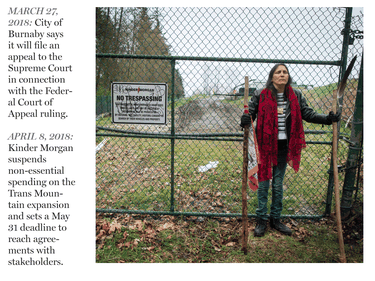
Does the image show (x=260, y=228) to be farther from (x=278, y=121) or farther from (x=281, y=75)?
(x=281, y=75)

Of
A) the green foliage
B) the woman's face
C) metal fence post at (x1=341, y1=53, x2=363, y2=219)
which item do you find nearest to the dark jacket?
the woman's face

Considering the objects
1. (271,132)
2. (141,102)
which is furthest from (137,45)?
(271,132)

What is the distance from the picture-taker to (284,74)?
251 cm

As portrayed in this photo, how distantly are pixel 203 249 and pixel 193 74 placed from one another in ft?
7.25

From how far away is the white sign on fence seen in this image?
276 cm

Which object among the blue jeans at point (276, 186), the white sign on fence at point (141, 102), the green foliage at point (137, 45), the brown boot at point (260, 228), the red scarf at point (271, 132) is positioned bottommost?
the brown boot at point (260, 228)

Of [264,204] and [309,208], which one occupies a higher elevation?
[264,204]

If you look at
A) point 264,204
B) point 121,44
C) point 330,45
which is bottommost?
point 264,204

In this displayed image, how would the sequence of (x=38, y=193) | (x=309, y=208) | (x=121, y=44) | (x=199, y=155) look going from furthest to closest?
(x=199, y=155), (x=121, y=44), (x=309, y=208), (x=38, y=193)

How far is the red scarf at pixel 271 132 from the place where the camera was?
2.53m

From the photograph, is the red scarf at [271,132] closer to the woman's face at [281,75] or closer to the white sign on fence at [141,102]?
the woman's face at [281,75]

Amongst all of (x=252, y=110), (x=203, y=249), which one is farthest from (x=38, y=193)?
(x=252, y=110)

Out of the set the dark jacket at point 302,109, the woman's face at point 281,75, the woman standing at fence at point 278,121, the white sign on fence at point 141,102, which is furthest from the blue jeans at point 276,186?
the white sign on fence at point 141,102

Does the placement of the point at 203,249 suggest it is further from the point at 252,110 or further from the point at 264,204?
the point at 252,110
